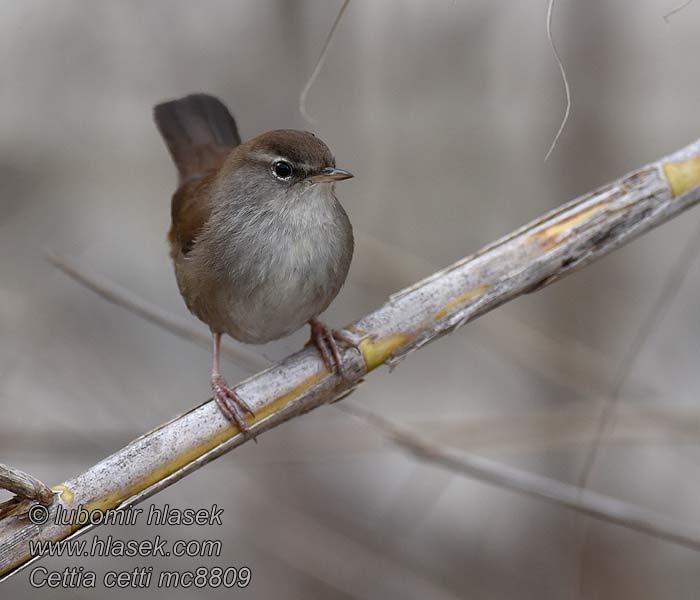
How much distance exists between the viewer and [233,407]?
2758mm

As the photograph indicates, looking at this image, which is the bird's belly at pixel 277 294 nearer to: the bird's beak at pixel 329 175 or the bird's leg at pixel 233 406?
the bird's beak at pixel 329 175

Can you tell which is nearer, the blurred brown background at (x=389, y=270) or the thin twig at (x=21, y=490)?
the thin twig at (x=21, y=490)

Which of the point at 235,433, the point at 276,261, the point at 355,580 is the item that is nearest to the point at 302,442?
the point at 355,580

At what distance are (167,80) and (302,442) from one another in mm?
2441

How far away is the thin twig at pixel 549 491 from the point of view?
302 cm

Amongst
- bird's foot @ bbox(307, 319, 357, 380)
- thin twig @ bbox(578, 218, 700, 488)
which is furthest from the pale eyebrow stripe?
thin twig @ bbox(578, 218, 700, 488)

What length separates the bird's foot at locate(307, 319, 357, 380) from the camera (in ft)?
9.89

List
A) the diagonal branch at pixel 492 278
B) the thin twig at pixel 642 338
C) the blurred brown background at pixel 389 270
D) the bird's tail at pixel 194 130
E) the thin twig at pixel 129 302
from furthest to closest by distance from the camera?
the blurred brown background at pixel 389 270, the bird's tail at pixel 194 130, the thin twig at pixel 129 302, the thin twig at pixel 642 338, the diagonal branch at pixel 492 278

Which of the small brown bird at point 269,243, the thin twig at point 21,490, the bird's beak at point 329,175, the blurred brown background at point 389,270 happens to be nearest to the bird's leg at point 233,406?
the small brown bird at point 269,243

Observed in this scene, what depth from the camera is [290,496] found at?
5312 millimetres

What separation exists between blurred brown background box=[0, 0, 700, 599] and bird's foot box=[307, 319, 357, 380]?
62.6 inches

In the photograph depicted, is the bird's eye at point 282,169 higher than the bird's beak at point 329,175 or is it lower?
higher

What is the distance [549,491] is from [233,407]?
1.20 m

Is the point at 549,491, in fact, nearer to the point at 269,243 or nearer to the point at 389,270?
the point at 269,243
